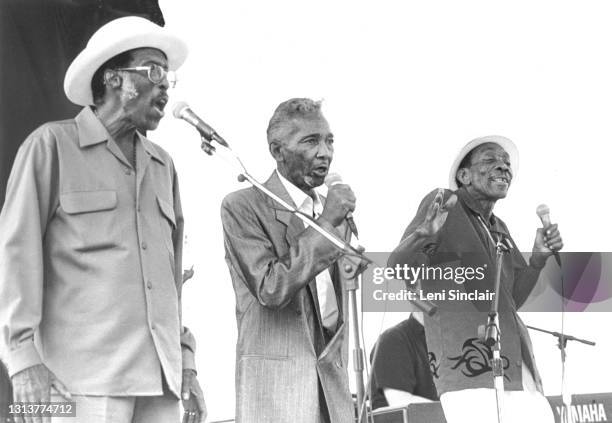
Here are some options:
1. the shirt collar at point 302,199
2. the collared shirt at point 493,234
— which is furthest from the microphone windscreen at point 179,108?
the collared shirt at point 493,234

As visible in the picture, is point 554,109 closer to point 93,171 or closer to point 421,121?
point 421,121

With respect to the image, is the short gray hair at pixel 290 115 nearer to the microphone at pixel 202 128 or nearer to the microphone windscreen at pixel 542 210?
the microphone at pixel 202 128

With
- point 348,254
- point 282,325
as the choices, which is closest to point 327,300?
point 282,325

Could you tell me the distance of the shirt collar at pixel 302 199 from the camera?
369 cm

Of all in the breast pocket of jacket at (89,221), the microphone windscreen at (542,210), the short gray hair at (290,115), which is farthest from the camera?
the microphone windscreen at (542,210)

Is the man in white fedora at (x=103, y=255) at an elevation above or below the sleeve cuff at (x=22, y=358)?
above

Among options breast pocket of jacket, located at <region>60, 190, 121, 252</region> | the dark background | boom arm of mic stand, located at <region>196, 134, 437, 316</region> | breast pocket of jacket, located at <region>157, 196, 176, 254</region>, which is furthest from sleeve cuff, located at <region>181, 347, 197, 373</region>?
the dark background

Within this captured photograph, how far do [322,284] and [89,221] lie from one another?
0.87m

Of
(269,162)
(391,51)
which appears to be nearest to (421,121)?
(391,51)

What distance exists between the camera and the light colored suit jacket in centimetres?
328

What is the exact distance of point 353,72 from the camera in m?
4.99

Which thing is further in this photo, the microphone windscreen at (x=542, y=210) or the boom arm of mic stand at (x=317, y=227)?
the microphone windscreen at (x=542, y=210)

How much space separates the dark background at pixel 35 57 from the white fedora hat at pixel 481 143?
177 cm

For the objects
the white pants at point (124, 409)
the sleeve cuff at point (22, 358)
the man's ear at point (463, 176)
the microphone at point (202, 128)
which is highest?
the man's ear at point (463, 176)
